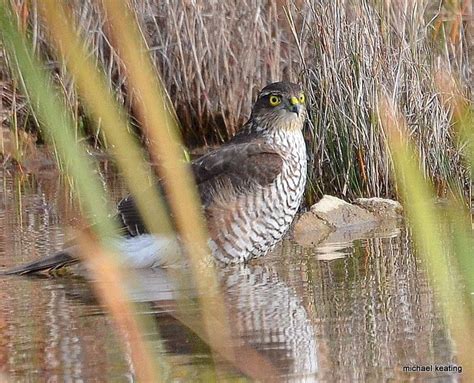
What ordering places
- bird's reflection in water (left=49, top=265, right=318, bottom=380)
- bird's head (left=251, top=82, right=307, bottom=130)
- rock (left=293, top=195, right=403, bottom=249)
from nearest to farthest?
bird's reflection in water (left=49, top=265, right=318, bottom=380)
bird's head (left=251, top=82, right=307, bottom=130)
rock (left=293, top=195, right=403, bottom=249)

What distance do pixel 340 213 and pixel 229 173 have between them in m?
1.24

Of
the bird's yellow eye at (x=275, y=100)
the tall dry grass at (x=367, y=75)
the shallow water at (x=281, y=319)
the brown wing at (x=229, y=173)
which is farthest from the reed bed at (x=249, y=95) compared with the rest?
the bird's yellow eye at (x=275, y=100)

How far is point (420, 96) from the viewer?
685cm

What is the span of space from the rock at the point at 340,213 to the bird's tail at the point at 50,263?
1.75 meters

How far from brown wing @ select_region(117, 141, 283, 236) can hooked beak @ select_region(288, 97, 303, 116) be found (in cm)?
27

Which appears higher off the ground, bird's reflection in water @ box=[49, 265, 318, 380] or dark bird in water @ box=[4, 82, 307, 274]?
dark bird in water @ box=[4, 82, 307, 274]

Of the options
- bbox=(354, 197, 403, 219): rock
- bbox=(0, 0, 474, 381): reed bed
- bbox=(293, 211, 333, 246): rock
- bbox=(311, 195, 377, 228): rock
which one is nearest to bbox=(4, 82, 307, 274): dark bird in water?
bbox=(0, 0, 474, 381): reed bed

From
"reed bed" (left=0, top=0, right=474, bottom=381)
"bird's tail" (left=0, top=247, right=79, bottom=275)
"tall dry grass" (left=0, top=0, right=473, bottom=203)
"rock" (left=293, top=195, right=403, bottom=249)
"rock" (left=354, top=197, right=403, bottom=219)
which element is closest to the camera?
"reed bed" (left=0, top=0, right=474, bottom=381)

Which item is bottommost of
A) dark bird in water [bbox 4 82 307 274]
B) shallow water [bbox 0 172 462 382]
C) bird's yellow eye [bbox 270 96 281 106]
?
shallow water [bbox 0 172 462 382]

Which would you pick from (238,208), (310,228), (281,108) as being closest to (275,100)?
(281,108)

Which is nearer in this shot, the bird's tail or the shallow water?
the shallow water

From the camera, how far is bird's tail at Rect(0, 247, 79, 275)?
18.0 ft

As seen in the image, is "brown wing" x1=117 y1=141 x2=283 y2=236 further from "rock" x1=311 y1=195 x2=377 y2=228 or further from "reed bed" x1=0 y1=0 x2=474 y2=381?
"rock" x1=311 y1=195 x2=377 y2=228

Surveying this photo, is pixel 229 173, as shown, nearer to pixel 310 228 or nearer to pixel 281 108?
pixel 281 108
